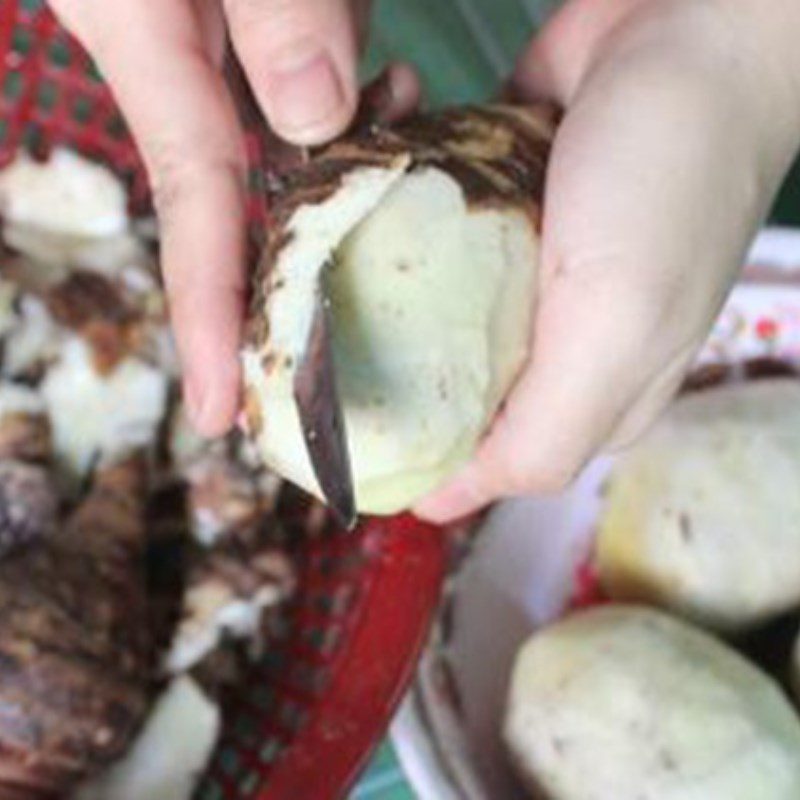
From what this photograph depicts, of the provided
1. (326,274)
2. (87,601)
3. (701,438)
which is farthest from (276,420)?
(701,438)

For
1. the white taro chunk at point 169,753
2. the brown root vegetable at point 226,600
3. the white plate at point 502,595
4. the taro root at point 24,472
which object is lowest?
the white plate at point 502,595

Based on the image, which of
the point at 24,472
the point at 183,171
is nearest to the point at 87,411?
the point at 24,472

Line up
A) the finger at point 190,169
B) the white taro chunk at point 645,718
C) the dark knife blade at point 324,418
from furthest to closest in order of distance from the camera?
the white taro chunk at point 645,718 < the finger at point 190,169 < the dark knife blade at point 324,418

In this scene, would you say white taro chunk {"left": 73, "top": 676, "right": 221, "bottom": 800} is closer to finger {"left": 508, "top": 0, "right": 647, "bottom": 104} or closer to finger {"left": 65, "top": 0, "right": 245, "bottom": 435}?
finger {"left": 65, "top": 0, "right": 245, "bottom": 435}

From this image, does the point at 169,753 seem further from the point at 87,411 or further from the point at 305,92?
the point at 305,92

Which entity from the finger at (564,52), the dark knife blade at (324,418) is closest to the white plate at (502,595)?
the finger at (564,52)

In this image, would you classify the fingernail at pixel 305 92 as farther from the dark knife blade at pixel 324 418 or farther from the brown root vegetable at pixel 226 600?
the brown root vegetable at pixel 226 600

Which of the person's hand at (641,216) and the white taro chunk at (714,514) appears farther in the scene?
the white taro chunk at (714,514)
